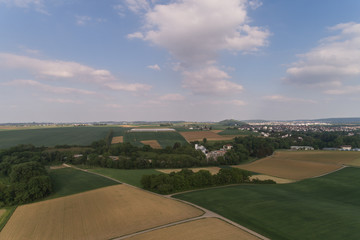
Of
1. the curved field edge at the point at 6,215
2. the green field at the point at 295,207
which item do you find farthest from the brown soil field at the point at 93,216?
the green field at the point at 295,207

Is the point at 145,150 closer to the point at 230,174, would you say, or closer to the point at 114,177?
the point at 114,177

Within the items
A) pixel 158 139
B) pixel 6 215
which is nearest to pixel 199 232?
pixel 6 215

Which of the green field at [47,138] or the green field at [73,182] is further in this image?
the green field at [47,138]

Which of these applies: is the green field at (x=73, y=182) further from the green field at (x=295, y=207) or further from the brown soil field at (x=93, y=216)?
the green field at (x=295, y=207)

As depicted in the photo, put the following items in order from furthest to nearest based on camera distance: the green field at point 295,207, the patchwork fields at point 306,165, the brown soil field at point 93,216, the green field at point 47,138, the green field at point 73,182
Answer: the green field at point 47,138
the patchwork fields at point 306,165
the green field at point 73,182
the brown soil field at point 93,216
the green field at point 295,207

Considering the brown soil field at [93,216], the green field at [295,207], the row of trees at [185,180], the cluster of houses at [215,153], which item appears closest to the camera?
the green field at [295,207]

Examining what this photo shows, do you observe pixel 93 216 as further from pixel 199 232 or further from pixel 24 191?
pixel 24 191
